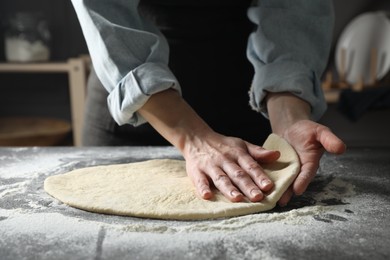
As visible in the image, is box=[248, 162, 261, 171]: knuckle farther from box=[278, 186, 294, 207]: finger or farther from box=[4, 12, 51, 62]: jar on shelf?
box=[4, 12, 51, 62]: jar on shelf

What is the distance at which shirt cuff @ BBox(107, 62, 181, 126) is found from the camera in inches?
30.9

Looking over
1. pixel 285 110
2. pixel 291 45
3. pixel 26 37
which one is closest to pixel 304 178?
pixel 285 110

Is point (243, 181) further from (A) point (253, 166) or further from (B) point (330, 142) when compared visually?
(B) point (330, 142)

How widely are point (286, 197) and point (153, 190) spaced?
0.19 meters

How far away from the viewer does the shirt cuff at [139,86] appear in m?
0.78

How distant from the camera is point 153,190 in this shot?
73 cm

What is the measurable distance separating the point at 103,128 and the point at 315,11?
50 cm

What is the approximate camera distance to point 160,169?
85cm

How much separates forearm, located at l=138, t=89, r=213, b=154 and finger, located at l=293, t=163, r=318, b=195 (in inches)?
6.2

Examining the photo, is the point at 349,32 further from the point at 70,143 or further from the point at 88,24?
the point at 88,24

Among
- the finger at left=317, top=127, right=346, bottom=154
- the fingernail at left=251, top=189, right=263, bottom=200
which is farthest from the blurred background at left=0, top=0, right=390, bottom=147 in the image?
the fingernail at left=251, top=189, right=263, bottom=200

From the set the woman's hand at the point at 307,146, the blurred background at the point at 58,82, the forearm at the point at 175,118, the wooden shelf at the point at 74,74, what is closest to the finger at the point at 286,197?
the woman's hand at the point at 307,146

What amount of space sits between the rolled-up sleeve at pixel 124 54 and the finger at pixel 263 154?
16 cm

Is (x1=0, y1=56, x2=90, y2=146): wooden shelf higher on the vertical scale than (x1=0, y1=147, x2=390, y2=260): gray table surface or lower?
lower
